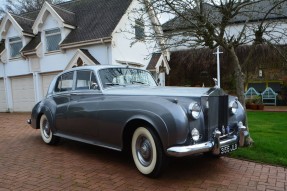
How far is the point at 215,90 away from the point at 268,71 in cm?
1798

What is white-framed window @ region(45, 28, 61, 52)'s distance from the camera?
16231 mm

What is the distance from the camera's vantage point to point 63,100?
6395 millimetres

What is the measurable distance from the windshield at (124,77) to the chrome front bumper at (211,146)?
85.9 inches

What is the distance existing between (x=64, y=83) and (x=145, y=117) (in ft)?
10.0

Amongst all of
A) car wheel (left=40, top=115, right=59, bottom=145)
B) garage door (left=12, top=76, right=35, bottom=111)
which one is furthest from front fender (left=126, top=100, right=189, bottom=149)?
garage door (left=12, top=76, right=35, bottom=111)

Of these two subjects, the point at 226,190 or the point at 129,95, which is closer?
the point at 226,190

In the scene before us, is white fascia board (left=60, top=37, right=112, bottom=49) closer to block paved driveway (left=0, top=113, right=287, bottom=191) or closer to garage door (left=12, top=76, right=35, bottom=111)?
garage door (left=12, top=76, right=35, bottom=111)

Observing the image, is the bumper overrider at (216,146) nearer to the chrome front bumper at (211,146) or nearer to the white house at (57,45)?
the chrome front bumper at (211,146)

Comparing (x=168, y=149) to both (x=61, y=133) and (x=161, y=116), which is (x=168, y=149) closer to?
(x=161, y=116)

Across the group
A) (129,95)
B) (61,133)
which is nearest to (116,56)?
(61,133)

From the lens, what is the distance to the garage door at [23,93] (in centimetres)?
1775

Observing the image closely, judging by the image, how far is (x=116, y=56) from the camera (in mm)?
14492

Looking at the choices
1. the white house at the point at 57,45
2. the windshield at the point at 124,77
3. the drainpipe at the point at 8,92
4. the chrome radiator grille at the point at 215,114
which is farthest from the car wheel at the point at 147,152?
the drainpipe at the point at 8,92

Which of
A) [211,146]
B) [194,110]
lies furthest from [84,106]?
[211,146]
